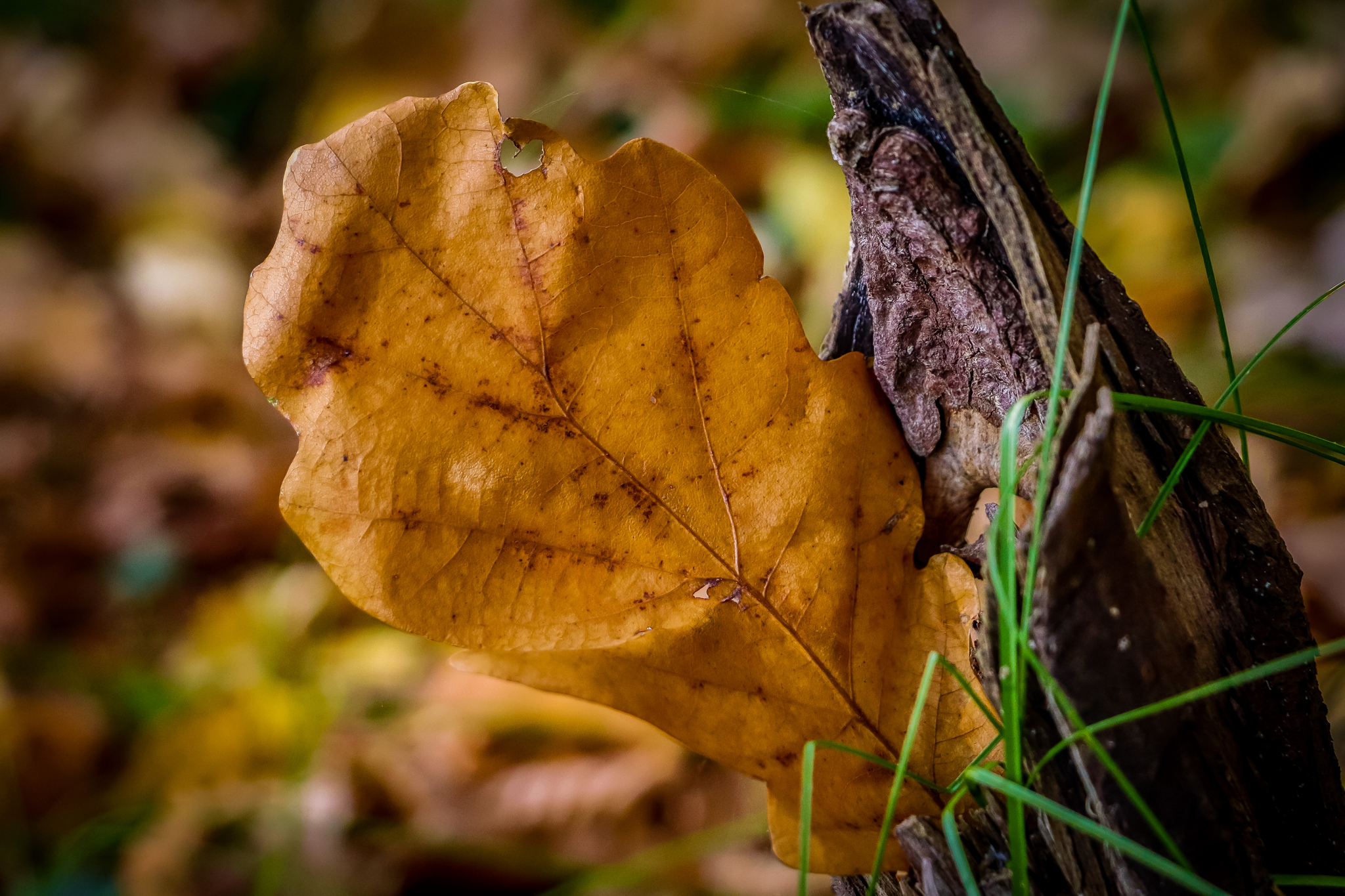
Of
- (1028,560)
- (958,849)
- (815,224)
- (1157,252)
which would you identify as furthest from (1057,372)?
(1157,252)

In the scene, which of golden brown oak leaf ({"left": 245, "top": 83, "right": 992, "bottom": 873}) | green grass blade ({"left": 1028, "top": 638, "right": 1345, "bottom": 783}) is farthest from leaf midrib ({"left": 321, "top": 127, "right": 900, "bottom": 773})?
green grass blade ({"left": 1028, "top": 638, "right": 1345, "bottom": 783})

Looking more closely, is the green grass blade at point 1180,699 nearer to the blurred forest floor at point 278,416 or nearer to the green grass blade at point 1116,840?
the green grass blade at point 1116,840

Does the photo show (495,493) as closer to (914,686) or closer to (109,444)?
(914,686)

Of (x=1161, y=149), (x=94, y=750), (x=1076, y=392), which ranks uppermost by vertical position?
(x=1161, y=149)

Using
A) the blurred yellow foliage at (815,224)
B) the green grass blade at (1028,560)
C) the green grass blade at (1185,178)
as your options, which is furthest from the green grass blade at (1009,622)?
the blurred yellow foliage at (815,224)

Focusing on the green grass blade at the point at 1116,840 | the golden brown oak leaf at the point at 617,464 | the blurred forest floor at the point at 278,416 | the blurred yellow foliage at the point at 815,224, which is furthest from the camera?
the blurred yellow foliage at the point at 815,224

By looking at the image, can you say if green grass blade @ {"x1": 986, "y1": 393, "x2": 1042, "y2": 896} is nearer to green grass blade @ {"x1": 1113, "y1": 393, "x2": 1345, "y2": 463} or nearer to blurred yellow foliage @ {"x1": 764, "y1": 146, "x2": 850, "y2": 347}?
green grass blade @ {"x1": 1113, "y1": 393, "x2": 1345, "y2": 463}

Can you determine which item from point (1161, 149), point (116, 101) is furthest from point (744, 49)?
point (116, 101)
